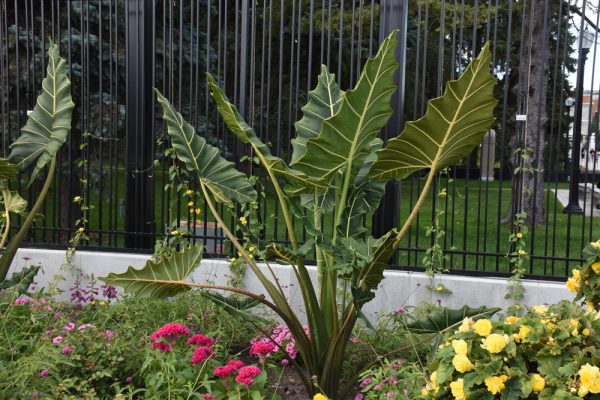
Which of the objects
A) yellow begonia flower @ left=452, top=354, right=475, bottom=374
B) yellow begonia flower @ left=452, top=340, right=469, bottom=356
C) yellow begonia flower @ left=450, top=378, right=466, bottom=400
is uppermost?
yellow begonia flower @ left=452, top=340, right=469, bottom=356

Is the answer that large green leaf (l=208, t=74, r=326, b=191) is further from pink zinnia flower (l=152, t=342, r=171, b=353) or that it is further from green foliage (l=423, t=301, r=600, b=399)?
green foliage (l=423, t=301, r=600, b=399)

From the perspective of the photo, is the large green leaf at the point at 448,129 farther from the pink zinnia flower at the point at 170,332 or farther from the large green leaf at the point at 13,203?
the large green leaf at the point at 13,203

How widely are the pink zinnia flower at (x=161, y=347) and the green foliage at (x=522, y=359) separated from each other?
167cm

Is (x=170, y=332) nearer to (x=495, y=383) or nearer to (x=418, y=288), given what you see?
(x=495, y=383)

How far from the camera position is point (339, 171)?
4016 millimetres

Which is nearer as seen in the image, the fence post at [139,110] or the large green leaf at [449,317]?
the large green leaf at [449,317]

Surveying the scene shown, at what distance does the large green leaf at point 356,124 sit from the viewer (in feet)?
11.4

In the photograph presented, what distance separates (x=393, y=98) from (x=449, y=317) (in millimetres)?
2284

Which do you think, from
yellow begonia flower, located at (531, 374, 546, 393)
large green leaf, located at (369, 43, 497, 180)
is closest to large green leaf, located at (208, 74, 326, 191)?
large green leaf, located at (369, 43, 497, 180)

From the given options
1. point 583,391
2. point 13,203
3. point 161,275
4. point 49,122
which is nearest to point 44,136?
point 49,122

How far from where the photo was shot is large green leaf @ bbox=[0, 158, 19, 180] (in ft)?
16.1

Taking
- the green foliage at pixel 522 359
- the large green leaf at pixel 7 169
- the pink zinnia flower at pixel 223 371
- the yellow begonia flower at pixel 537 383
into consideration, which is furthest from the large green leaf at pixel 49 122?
the yellow begonia flower at pixel 537 383

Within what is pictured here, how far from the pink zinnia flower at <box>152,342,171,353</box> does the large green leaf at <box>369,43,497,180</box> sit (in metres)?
1.56

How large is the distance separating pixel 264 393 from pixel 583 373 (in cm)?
197
